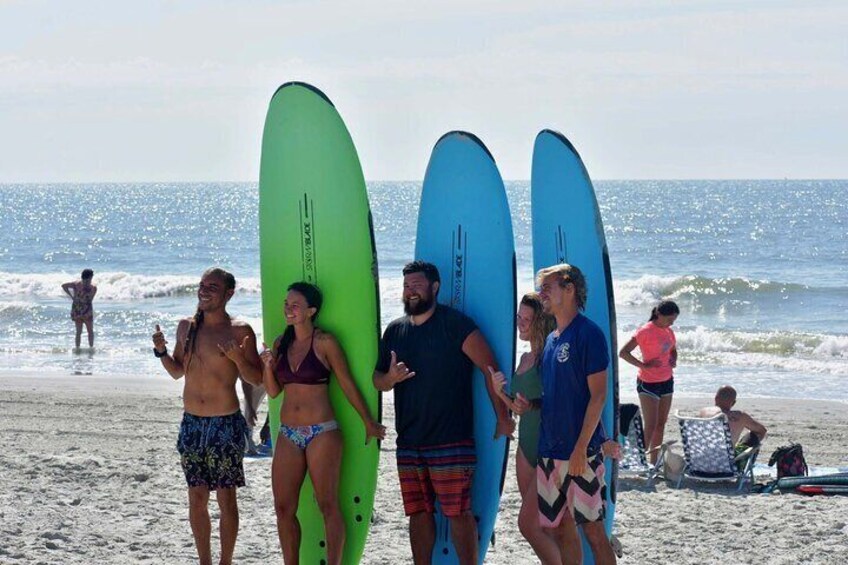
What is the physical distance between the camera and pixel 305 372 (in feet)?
17.9

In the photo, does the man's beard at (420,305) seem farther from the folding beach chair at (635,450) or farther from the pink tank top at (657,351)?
the pink tank top at (657,351)

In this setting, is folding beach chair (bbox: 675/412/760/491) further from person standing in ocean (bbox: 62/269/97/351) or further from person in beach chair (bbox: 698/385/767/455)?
person standing in ocean (bbox: 62/269/97/351)

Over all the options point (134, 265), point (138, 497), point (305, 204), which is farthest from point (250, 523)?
point (134, 265)

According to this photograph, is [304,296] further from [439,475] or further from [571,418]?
[571,418]

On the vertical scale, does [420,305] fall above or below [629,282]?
below

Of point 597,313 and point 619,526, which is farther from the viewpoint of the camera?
point 619,526

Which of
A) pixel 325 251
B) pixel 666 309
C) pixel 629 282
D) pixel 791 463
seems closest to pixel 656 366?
pixel 666 309

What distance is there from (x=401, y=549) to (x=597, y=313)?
165cm

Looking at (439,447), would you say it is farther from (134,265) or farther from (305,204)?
(134,265)

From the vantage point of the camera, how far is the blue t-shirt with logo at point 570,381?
4684 mm

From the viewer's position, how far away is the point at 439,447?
532cm

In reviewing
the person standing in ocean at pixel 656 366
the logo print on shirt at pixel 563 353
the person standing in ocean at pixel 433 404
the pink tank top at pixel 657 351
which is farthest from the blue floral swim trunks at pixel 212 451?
the pink tank top at pixel 657 351

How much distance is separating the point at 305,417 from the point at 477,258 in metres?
1.16

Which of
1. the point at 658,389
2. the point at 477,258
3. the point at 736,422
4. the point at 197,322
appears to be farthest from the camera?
the point at 658,389
